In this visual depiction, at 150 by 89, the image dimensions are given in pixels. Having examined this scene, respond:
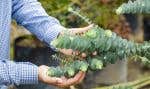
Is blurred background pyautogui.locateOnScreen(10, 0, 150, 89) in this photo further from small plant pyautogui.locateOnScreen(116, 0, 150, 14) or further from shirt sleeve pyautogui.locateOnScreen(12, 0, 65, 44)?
small plant pyautogui.locateOnScreen(116, 0, 150, 14)

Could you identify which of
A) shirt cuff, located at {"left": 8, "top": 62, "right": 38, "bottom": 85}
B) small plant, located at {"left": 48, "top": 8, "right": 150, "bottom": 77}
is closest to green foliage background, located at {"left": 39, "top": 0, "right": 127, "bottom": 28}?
shirt cuff, located at {"left": 8, "top": 62, "right": 38, "bottom": 85}

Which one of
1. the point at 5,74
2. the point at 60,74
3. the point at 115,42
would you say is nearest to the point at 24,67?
the point at 5,74

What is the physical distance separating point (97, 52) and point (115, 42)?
63mm

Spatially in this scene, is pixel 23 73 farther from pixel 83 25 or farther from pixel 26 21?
Result: pixel 83 25

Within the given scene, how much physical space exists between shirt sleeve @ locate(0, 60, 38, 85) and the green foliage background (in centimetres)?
145

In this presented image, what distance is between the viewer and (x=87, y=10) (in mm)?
2893

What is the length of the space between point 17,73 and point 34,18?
1.18 feet

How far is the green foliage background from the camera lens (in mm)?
2783

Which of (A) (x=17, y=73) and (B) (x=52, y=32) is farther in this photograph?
(B) (x=52, y=32)

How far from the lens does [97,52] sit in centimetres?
108

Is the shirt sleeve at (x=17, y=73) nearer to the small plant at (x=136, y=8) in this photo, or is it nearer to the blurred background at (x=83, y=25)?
the small plant at (x=136, y=8)

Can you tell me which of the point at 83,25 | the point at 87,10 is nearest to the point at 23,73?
the point at 83,25

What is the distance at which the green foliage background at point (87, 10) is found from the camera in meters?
2.78

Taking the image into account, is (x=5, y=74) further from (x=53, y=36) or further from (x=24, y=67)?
(x=53, y=36)
